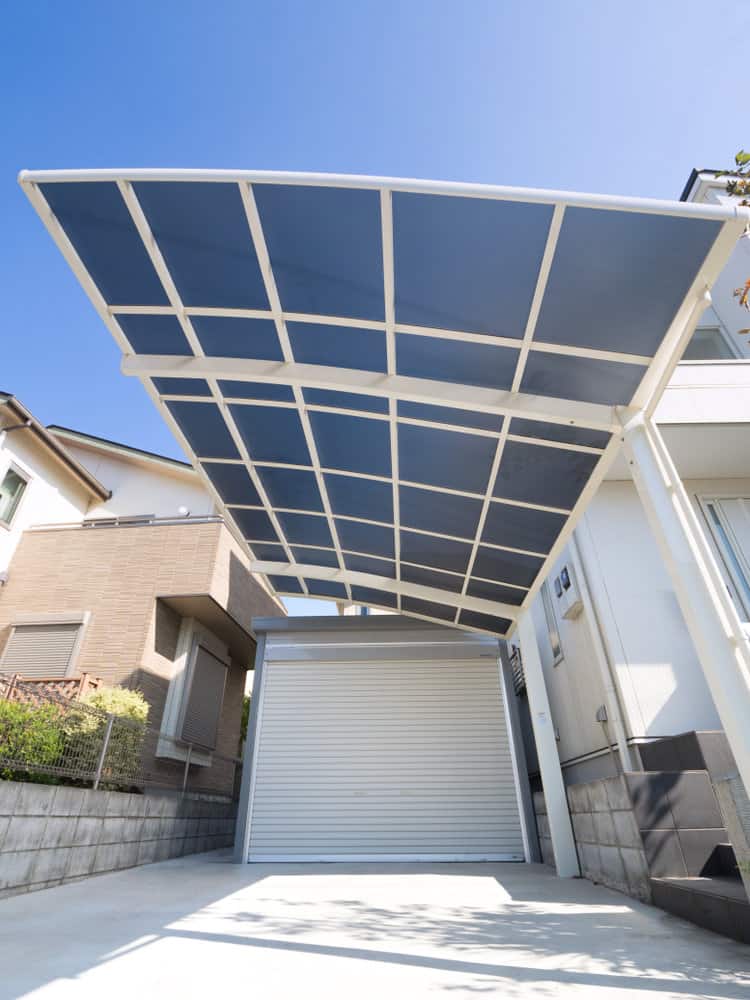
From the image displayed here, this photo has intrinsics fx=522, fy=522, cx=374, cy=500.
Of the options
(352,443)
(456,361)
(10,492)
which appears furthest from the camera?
(10,492)

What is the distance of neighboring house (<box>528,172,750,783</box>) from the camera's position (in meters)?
6.84

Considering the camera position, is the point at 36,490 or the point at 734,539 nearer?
the point at 734,539

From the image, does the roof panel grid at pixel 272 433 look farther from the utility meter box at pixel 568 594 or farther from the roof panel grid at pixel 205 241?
the utility meter box at pixel 568 594

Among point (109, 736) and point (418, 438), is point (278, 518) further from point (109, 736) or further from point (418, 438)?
point (109, 736)

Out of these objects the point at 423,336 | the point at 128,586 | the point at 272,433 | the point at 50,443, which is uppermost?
the point at 50,443

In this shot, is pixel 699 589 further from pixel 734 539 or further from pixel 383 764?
pixel 383 764

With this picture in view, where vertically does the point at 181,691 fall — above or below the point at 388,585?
below

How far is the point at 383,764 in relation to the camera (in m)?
9.46

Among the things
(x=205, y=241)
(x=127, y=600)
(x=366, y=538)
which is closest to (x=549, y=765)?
(x=366, y=538)

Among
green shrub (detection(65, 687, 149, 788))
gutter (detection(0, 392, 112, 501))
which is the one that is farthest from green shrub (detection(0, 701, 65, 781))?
gutter (detection(0, 392, 112, 501))

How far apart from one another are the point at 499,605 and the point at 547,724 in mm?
1769

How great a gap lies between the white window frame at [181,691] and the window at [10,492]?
16.9ft

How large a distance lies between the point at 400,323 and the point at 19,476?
13.1 metres

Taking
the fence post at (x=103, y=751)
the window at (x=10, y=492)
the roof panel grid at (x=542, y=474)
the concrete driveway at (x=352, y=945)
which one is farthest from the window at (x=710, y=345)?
the window at (x=10, y=492)
